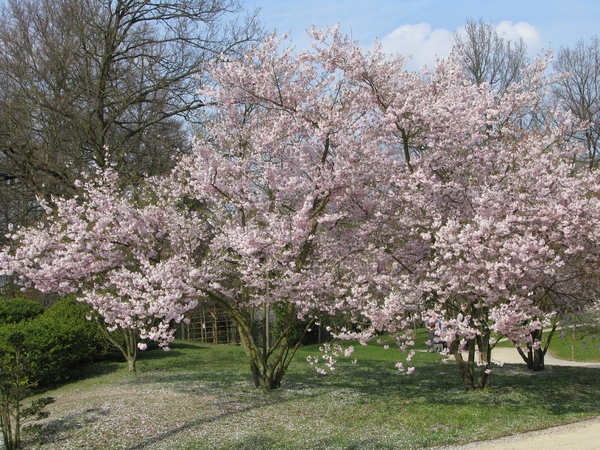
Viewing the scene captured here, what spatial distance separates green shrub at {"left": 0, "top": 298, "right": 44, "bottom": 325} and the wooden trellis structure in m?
8.39

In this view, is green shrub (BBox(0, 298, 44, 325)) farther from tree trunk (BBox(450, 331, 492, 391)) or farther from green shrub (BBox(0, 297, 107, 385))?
tree trunk (BBox(450, 331, 492, 391))

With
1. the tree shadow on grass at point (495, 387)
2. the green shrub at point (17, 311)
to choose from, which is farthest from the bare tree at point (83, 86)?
the tree shadow on grass at point (495, 387)

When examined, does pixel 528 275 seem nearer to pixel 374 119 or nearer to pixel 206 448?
pixel 374 119

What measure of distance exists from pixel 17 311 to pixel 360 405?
28.5ft

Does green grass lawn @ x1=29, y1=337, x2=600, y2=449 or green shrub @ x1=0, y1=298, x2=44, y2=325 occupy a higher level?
green shrub @ x1=0, y1=298, x2=44, y2=325

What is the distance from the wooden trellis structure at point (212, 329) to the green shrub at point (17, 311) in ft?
27.5

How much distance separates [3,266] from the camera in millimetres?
7328

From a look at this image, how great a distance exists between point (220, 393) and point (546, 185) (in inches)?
220

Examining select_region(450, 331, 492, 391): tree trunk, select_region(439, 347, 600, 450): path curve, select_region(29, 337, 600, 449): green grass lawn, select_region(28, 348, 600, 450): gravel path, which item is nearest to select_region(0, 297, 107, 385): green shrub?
select_region(29, 337, 600, 449): green grass lawn

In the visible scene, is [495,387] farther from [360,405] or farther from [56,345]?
[56,345]

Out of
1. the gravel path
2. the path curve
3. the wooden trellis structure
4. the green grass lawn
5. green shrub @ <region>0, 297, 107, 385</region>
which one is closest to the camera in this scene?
the path curve

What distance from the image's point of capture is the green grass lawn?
21.3ft

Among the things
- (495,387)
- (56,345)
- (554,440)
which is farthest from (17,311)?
(554,440)

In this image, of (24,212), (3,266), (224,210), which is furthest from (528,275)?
(24,212)
